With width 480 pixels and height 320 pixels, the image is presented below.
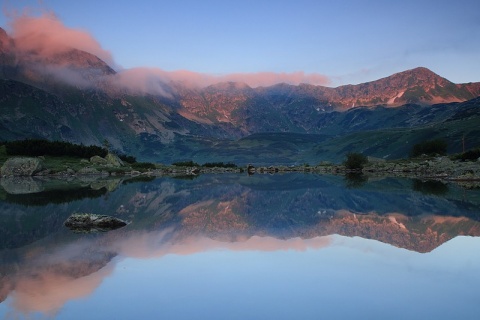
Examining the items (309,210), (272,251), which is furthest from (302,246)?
(309,210)

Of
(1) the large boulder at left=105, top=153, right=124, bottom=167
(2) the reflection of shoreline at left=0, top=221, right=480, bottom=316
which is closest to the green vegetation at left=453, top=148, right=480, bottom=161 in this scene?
(2) the reflection of shoreline at left=0, top=221, right=480, bottom=316

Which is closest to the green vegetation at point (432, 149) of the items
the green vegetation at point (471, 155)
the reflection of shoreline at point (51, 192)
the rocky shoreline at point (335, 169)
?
the rocky shoreline at point (335, 169)

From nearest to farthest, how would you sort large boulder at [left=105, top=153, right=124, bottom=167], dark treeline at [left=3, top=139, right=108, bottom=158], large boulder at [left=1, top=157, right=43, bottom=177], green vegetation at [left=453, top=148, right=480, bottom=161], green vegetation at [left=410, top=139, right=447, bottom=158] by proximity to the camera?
green vegetation at [left=453, top=148, right=480, bottom=161]
large boulder at [left=1, top=157, right=43, bottom=177]
dark treeline at [left=3, top=139, right=108, bottom=158]
large boulder at [left=105, top=153, right=124, bottom=167]
green vegetation at [left=410, top=139, right=447, bottom=158]

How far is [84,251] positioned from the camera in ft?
51.5

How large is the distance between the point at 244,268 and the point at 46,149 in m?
101

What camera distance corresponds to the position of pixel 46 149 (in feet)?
337

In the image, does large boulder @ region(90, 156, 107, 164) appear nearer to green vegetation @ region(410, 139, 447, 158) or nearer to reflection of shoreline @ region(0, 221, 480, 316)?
reflection of shoreline @ region(0, 221, 480, 316)

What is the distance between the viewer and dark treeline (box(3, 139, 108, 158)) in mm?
100125

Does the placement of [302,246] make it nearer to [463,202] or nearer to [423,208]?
[423,208]

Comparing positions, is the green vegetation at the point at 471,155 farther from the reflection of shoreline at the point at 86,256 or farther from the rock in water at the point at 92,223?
the rock in water at the point at 92,223

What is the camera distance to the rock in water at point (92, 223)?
21.7 metres

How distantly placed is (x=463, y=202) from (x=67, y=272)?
1153 inches

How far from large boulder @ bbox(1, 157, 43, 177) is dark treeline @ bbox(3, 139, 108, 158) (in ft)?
33.3

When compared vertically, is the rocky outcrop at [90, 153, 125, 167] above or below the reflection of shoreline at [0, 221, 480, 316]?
below
